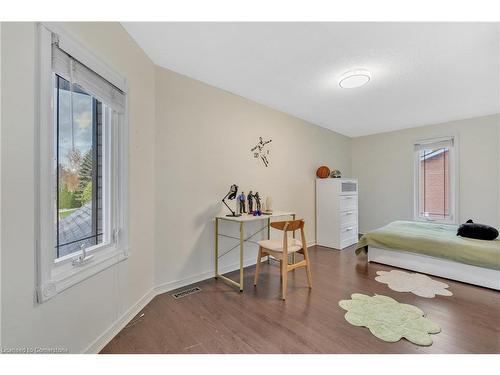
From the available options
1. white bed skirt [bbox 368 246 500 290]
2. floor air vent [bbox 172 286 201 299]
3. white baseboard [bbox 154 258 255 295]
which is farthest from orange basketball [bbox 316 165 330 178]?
floor air vent [bbox 172 286 201 299]

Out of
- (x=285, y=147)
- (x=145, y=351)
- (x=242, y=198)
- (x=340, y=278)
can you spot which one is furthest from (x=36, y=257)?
(x=285, y=147)

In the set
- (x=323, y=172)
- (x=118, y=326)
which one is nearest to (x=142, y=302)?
(x=118, y=326)

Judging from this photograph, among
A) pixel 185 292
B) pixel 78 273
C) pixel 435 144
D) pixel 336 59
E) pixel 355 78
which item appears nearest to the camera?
pixel 78 273

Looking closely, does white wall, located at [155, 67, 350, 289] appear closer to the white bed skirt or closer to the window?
the white bed skirt

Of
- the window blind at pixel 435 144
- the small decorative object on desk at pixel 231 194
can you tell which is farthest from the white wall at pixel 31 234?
the window blind at pixel 435 144

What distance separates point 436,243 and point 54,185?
12.2 ft

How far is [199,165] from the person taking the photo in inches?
103

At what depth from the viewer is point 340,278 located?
2686mm

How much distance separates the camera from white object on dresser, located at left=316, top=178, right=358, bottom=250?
3943 millimetres

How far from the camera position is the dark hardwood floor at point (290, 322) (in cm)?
150

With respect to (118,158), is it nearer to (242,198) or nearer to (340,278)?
(242,198)

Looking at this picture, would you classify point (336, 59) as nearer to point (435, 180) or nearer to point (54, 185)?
point (54, 185)
